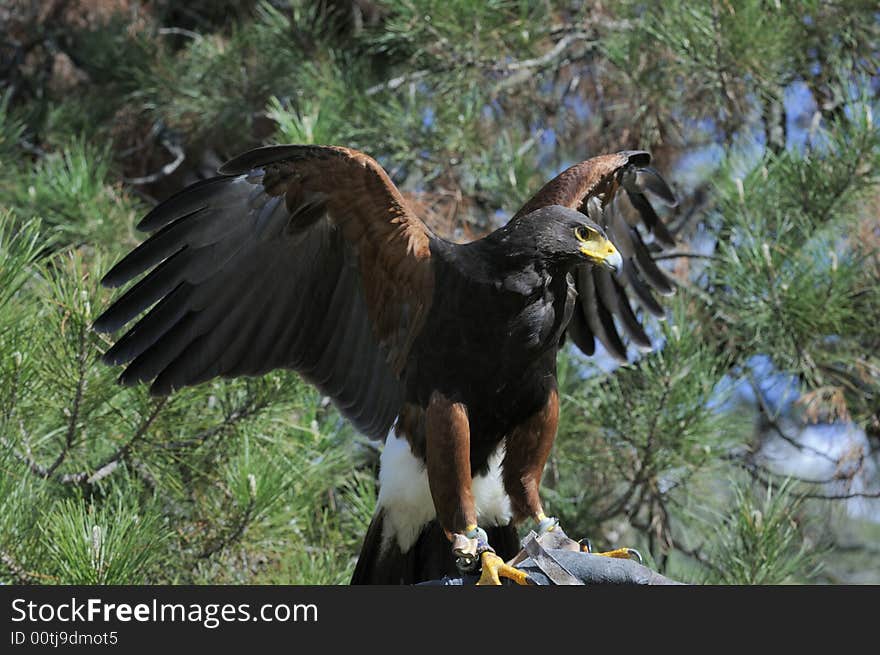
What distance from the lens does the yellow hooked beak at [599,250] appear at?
1.93m

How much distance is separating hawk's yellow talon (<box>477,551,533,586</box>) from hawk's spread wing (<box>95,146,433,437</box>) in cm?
56

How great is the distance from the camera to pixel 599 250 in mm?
1942

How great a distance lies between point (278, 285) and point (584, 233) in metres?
0.82

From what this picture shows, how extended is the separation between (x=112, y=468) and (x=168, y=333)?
42cm

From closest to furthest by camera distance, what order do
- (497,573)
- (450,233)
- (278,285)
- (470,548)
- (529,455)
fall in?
1. (497,573)
2. (470,548)
3. (529,455)
4. (278,285)
5. (450,233)

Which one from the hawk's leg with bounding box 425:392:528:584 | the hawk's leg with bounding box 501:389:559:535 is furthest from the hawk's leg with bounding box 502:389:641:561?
the hawk's leg with bounding box 425:392:528:584

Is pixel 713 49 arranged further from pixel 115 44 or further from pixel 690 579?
pixel 115 44

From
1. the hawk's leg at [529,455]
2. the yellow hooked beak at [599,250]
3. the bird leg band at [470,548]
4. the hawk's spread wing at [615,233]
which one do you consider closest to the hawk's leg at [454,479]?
the bird leg band at [470,548]

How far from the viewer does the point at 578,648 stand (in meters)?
1.52

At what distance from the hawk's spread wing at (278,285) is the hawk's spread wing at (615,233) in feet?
1.32

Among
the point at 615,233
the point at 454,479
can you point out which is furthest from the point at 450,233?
the point at 454,479

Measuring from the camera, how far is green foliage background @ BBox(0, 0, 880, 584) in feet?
8.07

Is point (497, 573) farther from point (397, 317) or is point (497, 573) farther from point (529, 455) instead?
point (397, 317)

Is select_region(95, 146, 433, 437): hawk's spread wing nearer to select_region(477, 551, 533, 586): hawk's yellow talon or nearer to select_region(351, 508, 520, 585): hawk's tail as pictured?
select_region(351, 508, 520, 585): hawk's tail
